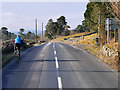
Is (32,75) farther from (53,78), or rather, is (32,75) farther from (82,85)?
(82,85)

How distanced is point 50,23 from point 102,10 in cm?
8808

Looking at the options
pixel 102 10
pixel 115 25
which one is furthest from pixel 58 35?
pixel 115 25

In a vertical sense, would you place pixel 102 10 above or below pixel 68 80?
above

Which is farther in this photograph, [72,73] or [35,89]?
[72,73]

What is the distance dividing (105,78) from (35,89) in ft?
11.0

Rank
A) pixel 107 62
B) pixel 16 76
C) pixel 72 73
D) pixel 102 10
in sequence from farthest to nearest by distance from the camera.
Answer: pixel 102 10
pixel 107 62
pixel 72 73
pixel 16 76

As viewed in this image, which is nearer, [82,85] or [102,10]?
[82,85]

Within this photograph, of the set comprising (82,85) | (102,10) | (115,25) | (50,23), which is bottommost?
(82,85)

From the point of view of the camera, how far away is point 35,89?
6113 mm

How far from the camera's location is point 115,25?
17.5 m

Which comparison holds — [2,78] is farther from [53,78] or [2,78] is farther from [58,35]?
[58,35]

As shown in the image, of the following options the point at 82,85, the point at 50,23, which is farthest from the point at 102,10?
the point at 50,23

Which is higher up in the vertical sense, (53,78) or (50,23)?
(50,23)

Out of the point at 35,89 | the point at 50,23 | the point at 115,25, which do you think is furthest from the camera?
the point at 50,23
